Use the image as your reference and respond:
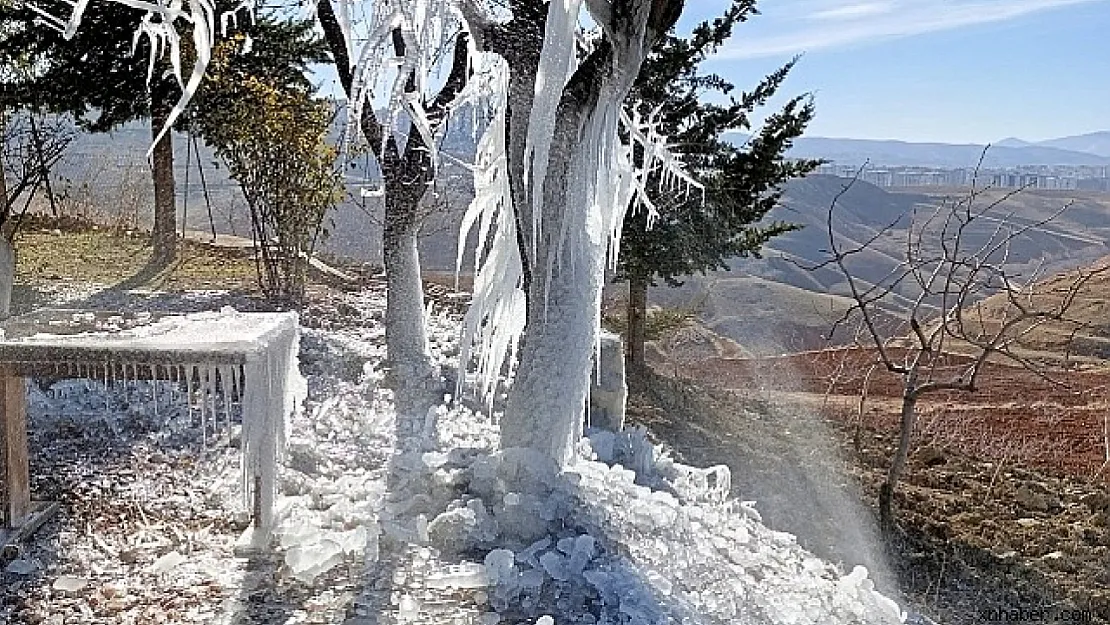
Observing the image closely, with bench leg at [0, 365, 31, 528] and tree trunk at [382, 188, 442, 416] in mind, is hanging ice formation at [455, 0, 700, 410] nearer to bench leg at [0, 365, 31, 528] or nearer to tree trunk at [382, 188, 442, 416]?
tree trunk at [382, 188, 442, 416]

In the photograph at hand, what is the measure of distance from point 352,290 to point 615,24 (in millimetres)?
3526

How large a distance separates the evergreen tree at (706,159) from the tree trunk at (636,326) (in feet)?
0.68

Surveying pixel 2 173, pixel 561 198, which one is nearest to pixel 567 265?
pixel 561 198

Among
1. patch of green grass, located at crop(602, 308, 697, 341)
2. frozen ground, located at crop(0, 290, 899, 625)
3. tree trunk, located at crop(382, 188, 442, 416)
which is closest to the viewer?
frozen ground, located at crop(0, 290, 899, 625)

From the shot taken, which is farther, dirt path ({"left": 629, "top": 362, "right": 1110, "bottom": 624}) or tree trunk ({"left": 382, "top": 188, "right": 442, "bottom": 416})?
tree trunk ({"left": 382, "top": 188, "right": 442, "bottom": 416})

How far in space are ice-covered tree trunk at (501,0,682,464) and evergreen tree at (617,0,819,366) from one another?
2.00 metres

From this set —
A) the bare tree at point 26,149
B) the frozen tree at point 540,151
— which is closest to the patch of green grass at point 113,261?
the bare tree at point 26,149

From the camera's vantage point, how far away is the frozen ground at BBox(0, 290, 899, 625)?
205 cm

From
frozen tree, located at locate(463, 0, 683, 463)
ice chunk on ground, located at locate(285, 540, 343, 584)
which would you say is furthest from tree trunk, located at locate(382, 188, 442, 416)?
ice chunk on ground, located at locate(285, 540, 343, 584)

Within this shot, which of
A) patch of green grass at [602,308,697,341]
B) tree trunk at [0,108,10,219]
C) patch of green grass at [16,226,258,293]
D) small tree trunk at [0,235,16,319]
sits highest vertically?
tree trunk at [0,108,10,219]

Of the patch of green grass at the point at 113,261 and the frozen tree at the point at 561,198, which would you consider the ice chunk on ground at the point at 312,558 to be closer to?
the frozen tree at the point at 561,198

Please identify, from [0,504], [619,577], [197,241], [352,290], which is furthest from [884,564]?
[197,241]

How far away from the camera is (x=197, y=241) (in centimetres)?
705

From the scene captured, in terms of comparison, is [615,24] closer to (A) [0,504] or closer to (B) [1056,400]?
(A) [0,504]
